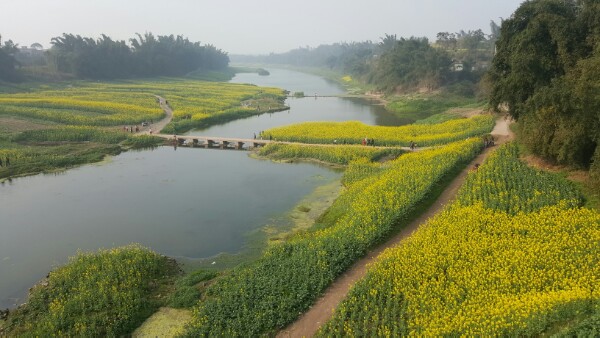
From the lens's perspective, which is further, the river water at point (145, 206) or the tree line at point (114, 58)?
the tree line at point (114, 58)

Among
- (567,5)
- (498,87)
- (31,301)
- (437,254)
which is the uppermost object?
(567,5)

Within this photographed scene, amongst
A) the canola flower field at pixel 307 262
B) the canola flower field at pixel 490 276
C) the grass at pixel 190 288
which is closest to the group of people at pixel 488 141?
the canola flower field at pixel 307 262

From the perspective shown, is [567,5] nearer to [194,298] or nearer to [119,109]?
[194,298]

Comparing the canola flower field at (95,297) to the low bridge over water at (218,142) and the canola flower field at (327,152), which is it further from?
the low bridge over water at (218,142)

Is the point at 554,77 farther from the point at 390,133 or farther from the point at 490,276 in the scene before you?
the point at 490,276

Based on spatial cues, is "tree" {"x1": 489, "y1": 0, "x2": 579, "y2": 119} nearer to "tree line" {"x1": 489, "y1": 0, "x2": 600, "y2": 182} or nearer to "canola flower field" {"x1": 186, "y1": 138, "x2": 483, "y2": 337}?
"tree line" {"x1": 489, "y1": 0, "x2": 600, "y2": 182}

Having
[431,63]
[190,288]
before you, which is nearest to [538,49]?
[190,288]

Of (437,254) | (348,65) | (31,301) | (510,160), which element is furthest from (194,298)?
(348,65)
